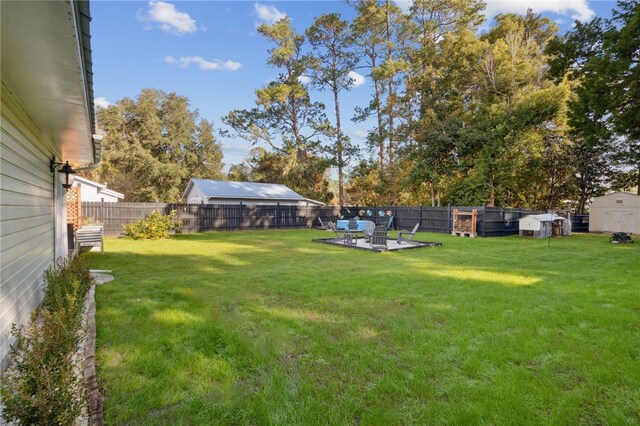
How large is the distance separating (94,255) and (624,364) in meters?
11.3

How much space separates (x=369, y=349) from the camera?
11.4ft

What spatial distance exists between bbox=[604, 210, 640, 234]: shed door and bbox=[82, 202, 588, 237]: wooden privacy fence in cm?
178

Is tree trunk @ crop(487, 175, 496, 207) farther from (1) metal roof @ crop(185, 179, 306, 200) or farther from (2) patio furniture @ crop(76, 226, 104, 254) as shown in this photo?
(2) patio furniture @ crop(76, 226, 104, 254)

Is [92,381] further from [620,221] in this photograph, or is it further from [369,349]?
[620,221]

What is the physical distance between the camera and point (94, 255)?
973cm

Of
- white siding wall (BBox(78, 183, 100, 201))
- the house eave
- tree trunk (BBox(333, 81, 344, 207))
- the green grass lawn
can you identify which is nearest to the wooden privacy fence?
white siding wall (BBox(78, 183, 100, 201))

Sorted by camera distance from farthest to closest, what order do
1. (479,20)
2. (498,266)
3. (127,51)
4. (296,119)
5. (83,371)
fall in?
(296,119)
(479,20)
(127,51)
(498,266)
(83,371)

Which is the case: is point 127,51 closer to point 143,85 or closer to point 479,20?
point 143,85

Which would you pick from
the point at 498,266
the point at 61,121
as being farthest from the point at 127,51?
the point at 498,266

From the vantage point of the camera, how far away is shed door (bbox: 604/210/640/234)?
20359mm

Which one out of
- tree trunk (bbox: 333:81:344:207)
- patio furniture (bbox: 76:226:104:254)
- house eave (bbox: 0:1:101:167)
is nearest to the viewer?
house eave (bbox: 0:1:101:167)

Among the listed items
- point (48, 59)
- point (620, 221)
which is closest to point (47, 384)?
point (48, 59)

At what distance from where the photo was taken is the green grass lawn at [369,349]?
2484mm

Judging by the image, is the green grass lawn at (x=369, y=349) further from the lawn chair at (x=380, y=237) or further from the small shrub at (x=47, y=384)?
the lawn chair at (x=380, y=237)
